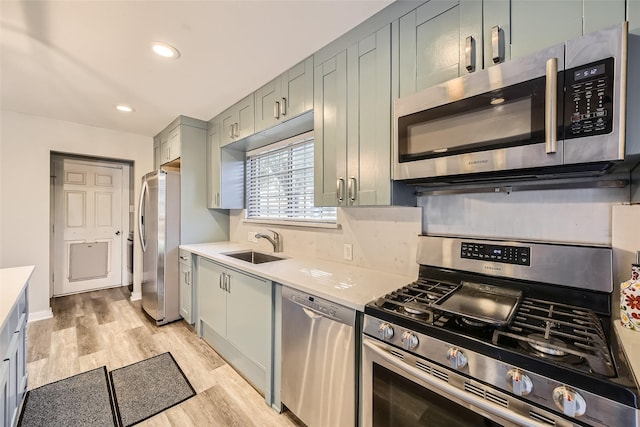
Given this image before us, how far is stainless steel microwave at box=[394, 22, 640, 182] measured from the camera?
2.78 feet

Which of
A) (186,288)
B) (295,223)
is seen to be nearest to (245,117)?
(295,223)

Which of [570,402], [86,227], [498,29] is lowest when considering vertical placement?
[570,402]

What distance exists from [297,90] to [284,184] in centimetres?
99

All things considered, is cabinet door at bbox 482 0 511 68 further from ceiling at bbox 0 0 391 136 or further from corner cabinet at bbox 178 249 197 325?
corner cabinet at bbox 178 249 197 325

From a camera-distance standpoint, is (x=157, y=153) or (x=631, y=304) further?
(x=157, y=153)

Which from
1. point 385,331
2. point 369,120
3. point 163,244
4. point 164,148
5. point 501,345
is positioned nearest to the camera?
point 501,345

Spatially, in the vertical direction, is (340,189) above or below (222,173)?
below

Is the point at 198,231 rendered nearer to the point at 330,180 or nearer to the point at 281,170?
the point at 281,170

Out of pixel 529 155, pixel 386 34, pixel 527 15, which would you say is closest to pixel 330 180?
pixel 386 34

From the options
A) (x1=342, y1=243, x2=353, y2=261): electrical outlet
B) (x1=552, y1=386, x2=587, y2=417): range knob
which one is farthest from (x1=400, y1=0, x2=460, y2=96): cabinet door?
(x1=552, y1=386, x2=587, y2=417): range knob

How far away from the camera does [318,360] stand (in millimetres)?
1409

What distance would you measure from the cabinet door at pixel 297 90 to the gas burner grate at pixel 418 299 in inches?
53.6

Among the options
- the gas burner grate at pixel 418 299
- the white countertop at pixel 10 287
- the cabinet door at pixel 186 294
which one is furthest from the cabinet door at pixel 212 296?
the gas burner grate at pixel 418 299

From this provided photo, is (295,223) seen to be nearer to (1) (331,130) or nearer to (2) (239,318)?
(2) (239,318)
